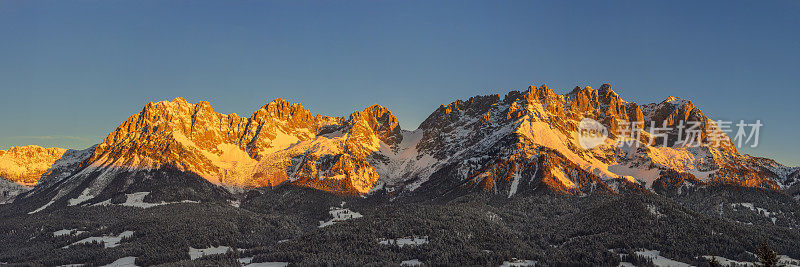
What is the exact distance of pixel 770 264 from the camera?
11262cm

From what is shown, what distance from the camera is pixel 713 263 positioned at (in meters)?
113

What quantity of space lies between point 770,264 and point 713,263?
1141 centimetres
